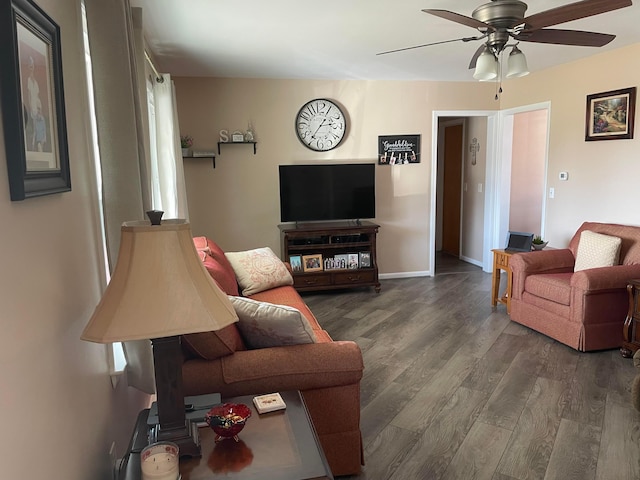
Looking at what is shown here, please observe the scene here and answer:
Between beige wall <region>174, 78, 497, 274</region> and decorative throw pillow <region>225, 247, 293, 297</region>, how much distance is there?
1.49 meters

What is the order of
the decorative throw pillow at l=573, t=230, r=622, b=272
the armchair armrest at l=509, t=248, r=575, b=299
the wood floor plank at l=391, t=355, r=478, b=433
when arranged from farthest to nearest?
1. the armchair armrest at l=509, t=248, r=575, b=299
2. the decorative throw pillow at l=573, t=230, r=622, b=272
3. the wood floor plank at l=391, t=355, r=478, b=433

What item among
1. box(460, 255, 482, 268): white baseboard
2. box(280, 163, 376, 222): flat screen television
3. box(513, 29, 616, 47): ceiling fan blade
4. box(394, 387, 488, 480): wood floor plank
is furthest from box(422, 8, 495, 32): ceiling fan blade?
box(460, 255, 482, 268): white baseboard

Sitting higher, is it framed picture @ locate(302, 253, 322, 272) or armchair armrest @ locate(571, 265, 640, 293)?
armchair armrest @ locate(571, 265, 640, 293)

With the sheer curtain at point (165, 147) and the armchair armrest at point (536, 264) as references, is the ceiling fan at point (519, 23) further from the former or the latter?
the sheer curtain at point (165, 147)

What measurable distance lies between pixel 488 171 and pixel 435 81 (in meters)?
1.36

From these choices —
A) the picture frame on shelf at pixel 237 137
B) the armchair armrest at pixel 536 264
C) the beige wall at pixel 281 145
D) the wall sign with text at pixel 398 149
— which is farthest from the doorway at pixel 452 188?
the picture frame on shelf at pixel 237 137

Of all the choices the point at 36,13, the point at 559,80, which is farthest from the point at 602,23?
the point at 36,13

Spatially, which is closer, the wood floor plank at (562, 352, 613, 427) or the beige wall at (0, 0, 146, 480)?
the beige wall at (0, 0, 146, 480)

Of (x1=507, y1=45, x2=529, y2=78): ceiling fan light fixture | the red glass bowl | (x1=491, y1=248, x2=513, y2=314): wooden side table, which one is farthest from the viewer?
(x1=491, y1=248, x2=513, y2=314): wooden side table

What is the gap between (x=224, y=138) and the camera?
5.17 meters

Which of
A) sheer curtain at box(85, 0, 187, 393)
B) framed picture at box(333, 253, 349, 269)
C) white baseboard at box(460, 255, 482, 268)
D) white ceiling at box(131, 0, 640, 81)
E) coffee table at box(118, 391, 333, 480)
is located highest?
white ceiling at box(131, 0, 640, 81)

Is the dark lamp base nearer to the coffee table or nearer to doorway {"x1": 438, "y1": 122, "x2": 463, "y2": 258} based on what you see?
the coffee table

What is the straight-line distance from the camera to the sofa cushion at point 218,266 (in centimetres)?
299

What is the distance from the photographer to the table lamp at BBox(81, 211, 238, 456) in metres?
1.27
